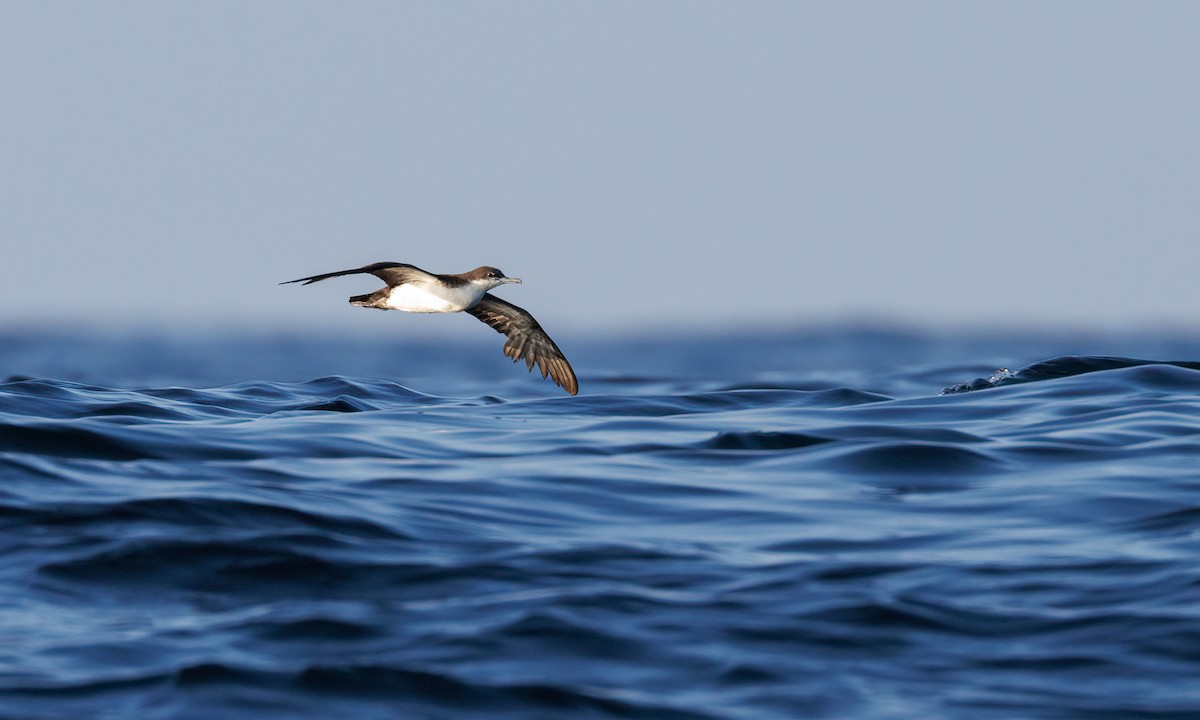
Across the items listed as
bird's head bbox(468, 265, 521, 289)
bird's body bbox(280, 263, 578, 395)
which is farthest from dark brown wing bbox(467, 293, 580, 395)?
bird's head bbox(468, 265, 521, 289)

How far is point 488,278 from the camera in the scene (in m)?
15.5

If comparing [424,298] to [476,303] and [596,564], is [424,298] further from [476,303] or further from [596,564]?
[596,564]

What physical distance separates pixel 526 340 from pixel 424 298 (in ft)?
7.82

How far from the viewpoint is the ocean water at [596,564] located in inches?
286

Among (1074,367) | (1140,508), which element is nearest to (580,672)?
(1140,508)

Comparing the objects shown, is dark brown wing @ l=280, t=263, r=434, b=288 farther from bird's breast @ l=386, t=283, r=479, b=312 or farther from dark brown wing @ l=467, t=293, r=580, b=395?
dark brown wing @ l=467, t=293, r=580, b=395

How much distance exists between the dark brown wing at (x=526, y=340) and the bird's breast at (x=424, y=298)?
5.67 ft

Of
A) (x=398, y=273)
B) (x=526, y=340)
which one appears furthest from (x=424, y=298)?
(x=526, y=340)

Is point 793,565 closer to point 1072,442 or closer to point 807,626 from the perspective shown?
point 807,626

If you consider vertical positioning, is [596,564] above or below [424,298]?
below

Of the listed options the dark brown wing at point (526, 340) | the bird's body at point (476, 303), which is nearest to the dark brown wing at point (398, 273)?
the bird's body at point (476, 303)

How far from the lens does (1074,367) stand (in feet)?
59.1

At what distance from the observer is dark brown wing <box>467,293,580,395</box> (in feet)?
54.7

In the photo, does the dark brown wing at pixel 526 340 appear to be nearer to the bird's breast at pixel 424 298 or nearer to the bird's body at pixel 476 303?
the bird's body at pixel 476 303
